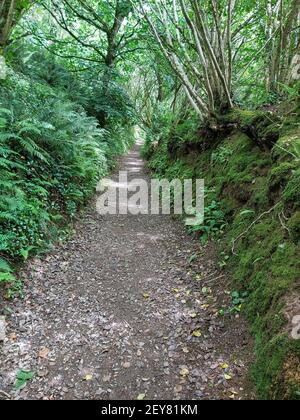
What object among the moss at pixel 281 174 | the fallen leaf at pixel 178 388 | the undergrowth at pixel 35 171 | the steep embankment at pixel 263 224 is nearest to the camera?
the steep embankment at pixel 263 224

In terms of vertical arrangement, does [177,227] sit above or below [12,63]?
below

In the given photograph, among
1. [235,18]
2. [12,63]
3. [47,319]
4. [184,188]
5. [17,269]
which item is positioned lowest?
[47,319]

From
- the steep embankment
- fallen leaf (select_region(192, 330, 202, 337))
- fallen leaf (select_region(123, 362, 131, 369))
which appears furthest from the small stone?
the steep embankment

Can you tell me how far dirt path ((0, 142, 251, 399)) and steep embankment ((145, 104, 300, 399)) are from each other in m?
0.37

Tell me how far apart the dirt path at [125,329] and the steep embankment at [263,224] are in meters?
0.37

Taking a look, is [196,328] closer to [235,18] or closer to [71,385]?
[71,385]

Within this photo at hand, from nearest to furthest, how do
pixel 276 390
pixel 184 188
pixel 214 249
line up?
pixel 276 390 < pixel 214 249 < pixel 184 188

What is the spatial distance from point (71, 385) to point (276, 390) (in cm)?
222

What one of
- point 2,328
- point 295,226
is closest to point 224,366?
point 295,226

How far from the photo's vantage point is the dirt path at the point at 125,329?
131 inches

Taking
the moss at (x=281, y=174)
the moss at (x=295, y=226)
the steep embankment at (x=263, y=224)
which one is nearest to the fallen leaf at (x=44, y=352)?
the steep embankment at (x=263, y=224)

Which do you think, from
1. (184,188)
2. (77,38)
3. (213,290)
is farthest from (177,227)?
(77,38)

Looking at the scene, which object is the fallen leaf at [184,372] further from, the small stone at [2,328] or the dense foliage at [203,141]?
the small stone at [2,328]

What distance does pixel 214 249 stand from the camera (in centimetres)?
565
